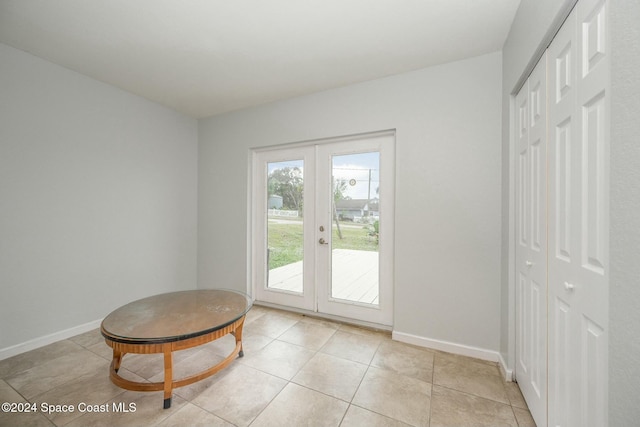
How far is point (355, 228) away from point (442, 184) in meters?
1.00

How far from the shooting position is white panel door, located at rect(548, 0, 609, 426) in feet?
2.88

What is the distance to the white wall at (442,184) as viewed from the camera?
2.16 metres

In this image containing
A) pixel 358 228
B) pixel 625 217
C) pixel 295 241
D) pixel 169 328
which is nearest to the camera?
pixel 625 217

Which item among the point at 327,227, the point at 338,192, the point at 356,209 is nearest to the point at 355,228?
the point at 356,209

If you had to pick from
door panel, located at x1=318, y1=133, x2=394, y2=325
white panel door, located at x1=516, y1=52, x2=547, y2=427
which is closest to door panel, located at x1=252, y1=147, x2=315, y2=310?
door panel, located at x1=318, y1=133, x2=394, y2=325

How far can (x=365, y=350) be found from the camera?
2.32 meters

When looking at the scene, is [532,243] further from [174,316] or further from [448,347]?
[174,316]

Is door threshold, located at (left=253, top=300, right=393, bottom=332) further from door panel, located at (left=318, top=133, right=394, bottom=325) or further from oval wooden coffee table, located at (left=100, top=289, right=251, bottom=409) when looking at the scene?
oval wooden coffee table, located at (left=100, top=289, right=251, bottom=409)

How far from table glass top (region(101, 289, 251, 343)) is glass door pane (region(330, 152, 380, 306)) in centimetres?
116

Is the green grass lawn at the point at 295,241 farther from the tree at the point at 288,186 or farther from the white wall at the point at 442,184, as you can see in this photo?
the white wall at the point at 442,184

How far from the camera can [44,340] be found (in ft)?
7.68

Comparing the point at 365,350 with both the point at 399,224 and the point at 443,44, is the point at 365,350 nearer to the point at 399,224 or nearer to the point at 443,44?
the point at 399,224

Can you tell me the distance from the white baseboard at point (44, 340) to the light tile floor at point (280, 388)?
0.07 meters

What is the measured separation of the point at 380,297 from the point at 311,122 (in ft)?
7.00
